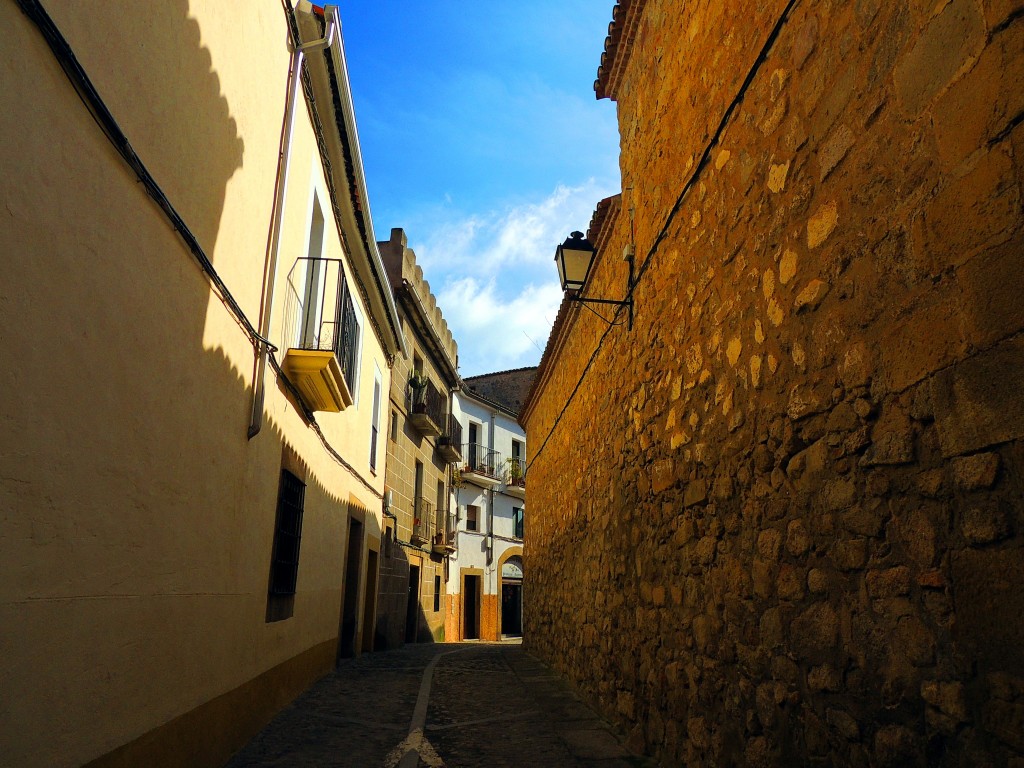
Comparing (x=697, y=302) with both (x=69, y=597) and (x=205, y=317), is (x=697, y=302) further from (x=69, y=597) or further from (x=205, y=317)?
(x=69, y=597)

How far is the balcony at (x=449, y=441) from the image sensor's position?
18469 millimetres

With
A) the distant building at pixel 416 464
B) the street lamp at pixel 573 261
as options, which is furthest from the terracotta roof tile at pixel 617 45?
the distant building at pixel 416 464

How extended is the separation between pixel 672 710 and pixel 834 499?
6.52 ft

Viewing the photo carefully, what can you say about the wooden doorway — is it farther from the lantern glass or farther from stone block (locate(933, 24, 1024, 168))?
stone block (locate(933, 24, 1024, 168))

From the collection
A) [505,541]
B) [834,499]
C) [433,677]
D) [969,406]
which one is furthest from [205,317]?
[505,541]

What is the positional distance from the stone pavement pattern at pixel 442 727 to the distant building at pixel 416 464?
4679 mm

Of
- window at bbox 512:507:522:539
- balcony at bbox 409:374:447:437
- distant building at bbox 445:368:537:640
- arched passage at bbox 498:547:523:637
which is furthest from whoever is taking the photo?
window at bbox 512:507:522:539

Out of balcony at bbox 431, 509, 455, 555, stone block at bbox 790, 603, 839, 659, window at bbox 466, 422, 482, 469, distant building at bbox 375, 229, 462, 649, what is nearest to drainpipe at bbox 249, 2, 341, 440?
stone block at bbox 790, 603, 839, 659

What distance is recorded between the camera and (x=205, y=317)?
3.83 metres

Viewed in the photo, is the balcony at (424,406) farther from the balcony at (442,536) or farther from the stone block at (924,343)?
the stone block at (924,343)

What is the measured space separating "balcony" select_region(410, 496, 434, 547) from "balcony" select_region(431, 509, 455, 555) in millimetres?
815

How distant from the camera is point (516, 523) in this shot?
25.6 meters

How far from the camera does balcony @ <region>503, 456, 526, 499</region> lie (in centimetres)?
2489

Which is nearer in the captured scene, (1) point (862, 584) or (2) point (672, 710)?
(1) point (862, 584)
